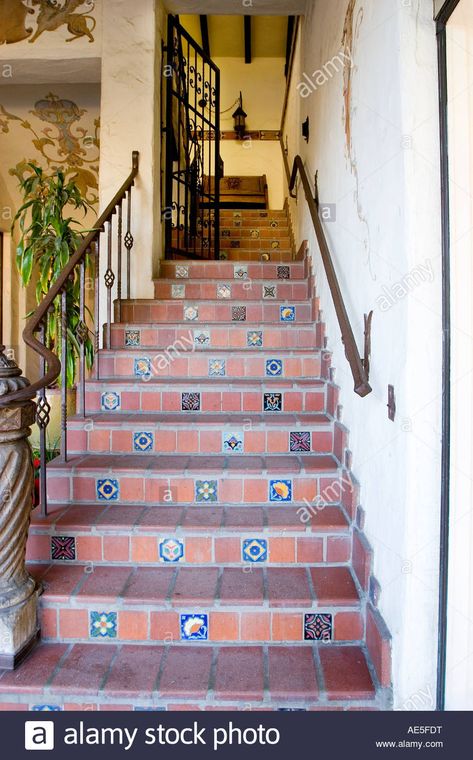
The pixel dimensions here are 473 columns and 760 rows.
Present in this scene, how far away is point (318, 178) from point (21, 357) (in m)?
3.75

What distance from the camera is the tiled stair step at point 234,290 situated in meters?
3.19

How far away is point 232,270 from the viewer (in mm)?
3484

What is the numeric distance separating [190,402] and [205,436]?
281 millimetres

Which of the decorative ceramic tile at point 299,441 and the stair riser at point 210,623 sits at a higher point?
the decorative ceramic tile at point 299,441

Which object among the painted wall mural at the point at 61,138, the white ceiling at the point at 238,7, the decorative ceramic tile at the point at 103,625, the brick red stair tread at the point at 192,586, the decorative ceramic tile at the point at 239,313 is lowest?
the decorative ceramic tile at the point at 103,625

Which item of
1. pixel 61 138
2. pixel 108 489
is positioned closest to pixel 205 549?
pixel 108 489

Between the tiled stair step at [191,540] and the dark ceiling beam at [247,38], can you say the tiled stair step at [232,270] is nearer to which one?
the tiled stair step at [191,540]

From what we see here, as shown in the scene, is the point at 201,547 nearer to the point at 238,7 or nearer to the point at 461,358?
the point at 461,358

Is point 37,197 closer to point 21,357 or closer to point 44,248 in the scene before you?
point 44,248

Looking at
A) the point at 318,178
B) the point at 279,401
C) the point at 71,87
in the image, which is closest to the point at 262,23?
the point at 71,87

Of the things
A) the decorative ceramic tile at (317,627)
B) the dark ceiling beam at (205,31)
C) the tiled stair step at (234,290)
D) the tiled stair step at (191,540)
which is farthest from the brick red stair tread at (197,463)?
the dark ceiling beam at (205,31)

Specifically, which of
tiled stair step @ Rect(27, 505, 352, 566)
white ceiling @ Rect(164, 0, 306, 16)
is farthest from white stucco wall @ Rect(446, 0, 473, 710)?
white ceiling @ Rect(164, 0, 306, 16)

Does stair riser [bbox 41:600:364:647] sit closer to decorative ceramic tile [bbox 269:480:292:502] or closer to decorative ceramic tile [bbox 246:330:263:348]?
decorative ceramic tile [bbox 269:480:292:502]

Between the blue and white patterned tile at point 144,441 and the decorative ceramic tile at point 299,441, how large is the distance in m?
0.65
